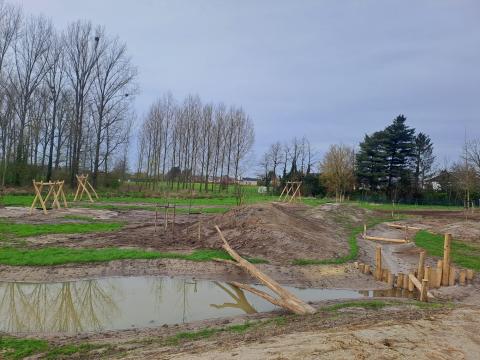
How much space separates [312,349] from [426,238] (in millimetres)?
20763

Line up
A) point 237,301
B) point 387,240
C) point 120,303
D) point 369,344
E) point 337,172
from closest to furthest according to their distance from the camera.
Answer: point 369,344
point 120,303
point 237,301
point 387,240
point 337,172

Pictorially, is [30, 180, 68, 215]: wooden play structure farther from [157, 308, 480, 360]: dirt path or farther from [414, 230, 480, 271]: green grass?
[414, 230, 480, 271]: green grass

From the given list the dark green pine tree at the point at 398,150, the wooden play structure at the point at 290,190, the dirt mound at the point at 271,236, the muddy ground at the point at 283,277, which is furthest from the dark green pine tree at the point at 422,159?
the dirt mound at the point at 271,236

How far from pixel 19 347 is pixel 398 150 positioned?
62.1 metres

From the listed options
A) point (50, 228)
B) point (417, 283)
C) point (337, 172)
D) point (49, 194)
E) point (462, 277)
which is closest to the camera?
point (417, 283)

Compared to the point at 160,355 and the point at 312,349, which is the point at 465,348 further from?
the point at 160,355

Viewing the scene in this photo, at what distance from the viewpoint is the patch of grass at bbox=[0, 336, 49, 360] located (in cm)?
700

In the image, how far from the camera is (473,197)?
55.7 meters

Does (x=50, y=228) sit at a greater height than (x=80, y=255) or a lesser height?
greater

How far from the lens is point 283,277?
1413 cm

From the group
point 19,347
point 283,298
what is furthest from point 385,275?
point 19,347

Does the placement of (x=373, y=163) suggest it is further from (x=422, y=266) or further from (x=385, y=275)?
(x=422, y=266)

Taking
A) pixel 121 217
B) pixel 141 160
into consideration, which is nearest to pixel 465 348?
pixel 121 217

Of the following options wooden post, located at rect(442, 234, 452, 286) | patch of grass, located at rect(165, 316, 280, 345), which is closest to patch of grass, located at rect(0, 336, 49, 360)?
patch of grass, located at rect(165, 316, 280, 345)
